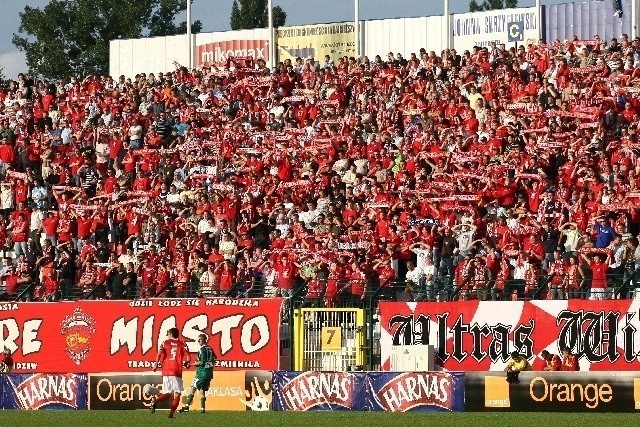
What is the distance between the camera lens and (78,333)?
120 feet

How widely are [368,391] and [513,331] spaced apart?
120 inches

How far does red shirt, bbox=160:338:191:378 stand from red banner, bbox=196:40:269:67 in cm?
2101

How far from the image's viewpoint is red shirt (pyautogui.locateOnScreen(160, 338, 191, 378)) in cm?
3042

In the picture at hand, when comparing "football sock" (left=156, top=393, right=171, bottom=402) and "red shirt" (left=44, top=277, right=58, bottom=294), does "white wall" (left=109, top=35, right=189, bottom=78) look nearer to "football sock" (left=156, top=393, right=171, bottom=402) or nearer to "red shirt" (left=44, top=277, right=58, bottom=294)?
"red shirt" (left=44, top=277, right=58, bottom=294)

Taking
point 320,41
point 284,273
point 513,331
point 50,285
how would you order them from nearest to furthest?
point 513,331, point 284,273, point 50,285, point 320,41

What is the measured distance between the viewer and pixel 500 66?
40.0m

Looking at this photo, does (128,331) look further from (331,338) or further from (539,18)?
(539,18)

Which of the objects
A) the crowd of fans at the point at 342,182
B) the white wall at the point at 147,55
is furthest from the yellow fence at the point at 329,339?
the white wall at the point at 147,55

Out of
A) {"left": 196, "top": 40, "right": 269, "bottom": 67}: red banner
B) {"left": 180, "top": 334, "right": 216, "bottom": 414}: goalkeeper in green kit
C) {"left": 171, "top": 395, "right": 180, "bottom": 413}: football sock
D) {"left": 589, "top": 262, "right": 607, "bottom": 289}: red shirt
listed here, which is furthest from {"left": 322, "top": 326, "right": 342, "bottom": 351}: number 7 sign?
{"left": 196, "top": 40, "right": 269, "bottom": 67}: red banner

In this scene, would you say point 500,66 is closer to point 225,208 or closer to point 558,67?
point 558,67

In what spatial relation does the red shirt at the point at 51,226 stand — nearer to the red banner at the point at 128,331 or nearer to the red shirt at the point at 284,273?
the red banner at the point at 128,331

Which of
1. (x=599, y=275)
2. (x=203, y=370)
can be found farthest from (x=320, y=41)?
(x=203, y=370)

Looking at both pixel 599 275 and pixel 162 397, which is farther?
pixel 599 275

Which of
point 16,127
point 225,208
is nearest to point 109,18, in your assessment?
point 16,127
